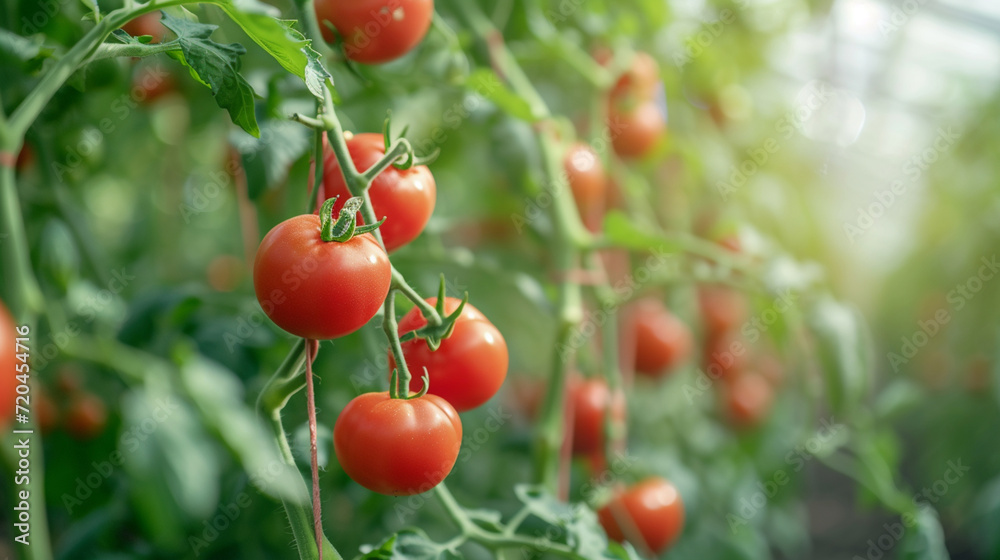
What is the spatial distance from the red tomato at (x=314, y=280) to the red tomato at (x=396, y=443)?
0.06 meters

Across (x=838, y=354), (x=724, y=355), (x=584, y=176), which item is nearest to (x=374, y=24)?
(x=584, y=176)

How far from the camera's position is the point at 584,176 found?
32.9 inches

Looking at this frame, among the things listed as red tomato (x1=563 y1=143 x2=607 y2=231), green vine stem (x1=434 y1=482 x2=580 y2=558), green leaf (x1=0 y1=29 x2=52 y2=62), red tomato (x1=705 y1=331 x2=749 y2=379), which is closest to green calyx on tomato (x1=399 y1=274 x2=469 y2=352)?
green vine stem (x1=434 y1=482 x2=580 y2=558)

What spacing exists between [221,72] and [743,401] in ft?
3.80

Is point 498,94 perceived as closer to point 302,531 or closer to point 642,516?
point 302,531

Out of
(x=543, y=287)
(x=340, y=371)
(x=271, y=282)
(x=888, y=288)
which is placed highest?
(x=271, y=282)

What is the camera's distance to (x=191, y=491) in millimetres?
686

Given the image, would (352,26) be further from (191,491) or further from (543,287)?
(191,491)

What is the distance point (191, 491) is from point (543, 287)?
402 millimetres

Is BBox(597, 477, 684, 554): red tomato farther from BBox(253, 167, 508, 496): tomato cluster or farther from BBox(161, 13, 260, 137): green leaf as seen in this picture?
BBox(161, 13, 260, 137): green leaf

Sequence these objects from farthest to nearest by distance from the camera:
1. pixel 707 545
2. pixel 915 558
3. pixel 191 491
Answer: pixel 707 545 < pixel 915 558 < pixel 191 491

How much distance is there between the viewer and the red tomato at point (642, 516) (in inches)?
31.1

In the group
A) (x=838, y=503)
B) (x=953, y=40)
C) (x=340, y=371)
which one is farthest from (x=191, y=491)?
(x=953, y=40)

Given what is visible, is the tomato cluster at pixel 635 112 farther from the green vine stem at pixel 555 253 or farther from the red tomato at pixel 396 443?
the red tomato at pixel 396 443
